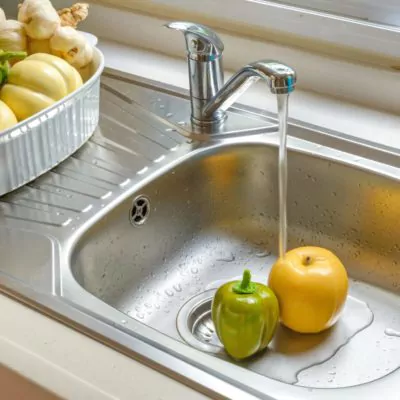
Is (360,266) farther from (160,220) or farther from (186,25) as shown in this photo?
(186,25)

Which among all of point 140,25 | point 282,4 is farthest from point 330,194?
point 140,25

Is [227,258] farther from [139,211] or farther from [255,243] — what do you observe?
[139,211]

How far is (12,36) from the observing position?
37.9 inches

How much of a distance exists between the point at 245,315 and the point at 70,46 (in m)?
0.44

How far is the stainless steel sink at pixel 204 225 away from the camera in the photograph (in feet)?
2.77

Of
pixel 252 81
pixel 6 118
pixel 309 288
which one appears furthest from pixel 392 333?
pixel 6 118

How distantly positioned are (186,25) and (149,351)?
490 mm

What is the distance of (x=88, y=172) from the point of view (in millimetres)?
949

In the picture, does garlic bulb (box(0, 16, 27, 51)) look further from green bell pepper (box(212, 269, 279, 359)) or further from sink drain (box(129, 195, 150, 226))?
green bell pepper (box(212, 269, 279, 359))

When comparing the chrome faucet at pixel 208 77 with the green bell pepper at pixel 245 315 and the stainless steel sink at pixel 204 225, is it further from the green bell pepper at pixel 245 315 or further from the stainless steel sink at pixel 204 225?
the green bell pepper at pixel 245 315

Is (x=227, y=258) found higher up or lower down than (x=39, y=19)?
lower down

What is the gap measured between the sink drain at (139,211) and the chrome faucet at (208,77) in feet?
0.55

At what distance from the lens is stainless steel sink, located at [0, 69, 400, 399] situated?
2.77ft

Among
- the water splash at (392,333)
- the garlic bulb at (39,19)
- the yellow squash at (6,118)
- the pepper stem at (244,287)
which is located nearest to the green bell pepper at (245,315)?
the pepper stem at (244,287)
